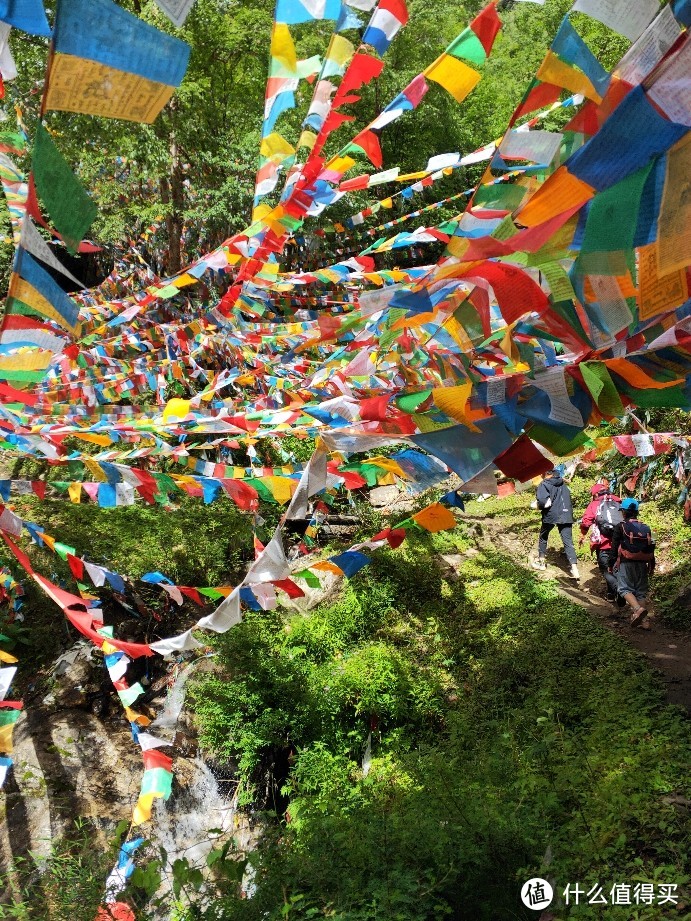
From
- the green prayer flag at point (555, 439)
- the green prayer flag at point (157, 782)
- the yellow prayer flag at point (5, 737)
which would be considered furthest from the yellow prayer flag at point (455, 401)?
the yellow prayer flag at point (5, 737)

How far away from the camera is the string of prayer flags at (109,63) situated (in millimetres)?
1821

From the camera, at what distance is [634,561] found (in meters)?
6.22

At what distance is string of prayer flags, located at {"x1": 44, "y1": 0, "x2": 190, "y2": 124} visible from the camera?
5.98 ft

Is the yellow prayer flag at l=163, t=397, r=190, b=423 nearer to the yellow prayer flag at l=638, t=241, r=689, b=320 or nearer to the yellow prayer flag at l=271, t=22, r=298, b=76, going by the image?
the yellow prayer flag at l=271, t=22, r=298, b=76

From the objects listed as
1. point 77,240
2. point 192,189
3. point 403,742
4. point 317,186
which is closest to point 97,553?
point 403,742

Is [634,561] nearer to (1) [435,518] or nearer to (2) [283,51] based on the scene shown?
(1) [435,518]

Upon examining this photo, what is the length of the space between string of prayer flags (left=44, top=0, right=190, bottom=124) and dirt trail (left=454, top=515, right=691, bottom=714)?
5365 mm

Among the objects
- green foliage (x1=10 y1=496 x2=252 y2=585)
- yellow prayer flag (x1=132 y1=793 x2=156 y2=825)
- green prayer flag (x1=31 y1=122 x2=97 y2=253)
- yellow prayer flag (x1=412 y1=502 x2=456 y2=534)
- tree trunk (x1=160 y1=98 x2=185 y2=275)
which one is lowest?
yellow prayer flag (x1=132 y1=793 x2=156 y2=825)

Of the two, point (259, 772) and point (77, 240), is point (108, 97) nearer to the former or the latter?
point (77, 240)

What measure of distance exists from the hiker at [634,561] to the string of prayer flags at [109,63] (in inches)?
220

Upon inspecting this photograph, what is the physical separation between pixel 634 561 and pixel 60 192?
583 centimetres

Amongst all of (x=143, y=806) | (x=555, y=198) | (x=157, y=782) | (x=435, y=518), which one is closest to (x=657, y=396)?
(x=555, y=198)

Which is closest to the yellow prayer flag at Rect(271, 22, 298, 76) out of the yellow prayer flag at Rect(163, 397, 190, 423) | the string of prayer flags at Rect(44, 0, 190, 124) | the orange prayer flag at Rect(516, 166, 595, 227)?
the string of prayer flags at Rect(44, 0, 190, 124)

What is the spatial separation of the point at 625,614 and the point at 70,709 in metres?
5.57
